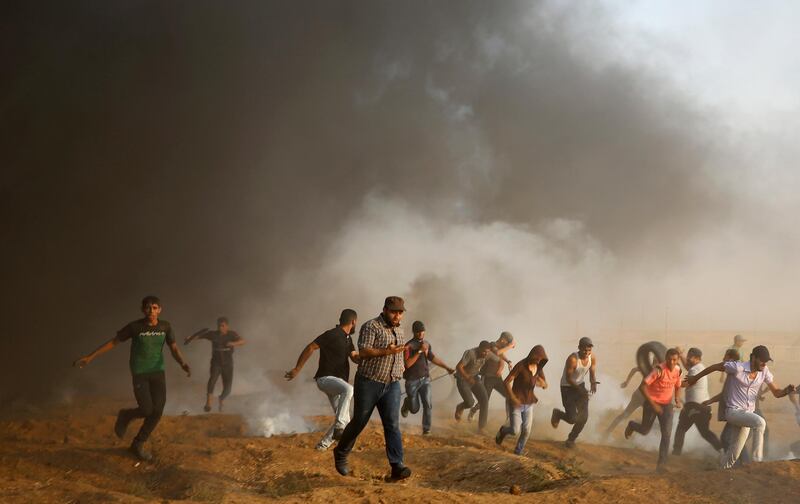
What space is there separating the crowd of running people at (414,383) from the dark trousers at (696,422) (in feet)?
0.04

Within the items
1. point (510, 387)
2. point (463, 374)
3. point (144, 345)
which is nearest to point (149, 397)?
point (144, 345)

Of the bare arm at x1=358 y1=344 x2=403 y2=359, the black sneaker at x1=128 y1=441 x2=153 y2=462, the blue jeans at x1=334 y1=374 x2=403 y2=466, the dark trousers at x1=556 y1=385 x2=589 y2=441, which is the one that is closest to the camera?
the bare arm at x1=358 y1=344 x2=403 y2=359

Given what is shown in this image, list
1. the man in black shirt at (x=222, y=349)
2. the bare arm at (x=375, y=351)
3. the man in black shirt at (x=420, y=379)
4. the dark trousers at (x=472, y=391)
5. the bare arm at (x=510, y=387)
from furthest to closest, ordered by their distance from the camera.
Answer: the man in black shirt at (x=222, y=349)
the dark trousers at (x=472, y=391)
the man in black shirt at (x=420, y=379)
the bare arm at (x=510, y=387)
the bare arm at (x=375, y=351)

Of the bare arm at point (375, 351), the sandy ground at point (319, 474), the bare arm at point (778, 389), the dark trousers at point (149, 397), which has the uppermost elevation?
the bare arm at point (375, 351)

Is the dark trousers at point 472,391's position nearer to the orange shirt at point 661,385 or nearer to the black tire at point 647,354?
Answer: the orange shirt at point 661,385

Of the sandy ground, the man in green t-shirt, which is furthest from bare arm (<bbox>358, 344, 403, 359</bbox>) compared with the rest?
the man in green t-shirt

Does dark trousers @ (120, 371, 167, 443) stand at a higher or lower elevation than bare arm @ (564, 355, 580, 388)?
lower

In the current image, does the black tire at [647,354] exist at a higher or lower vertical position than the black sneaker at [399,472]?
higher

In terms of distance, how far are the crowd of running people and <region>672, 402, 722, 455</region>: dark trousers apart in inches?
0.5

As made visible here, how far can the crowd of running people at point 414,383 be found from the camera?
241 inches

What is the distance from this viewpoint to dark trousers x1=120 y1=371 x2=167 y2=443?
7.67 m

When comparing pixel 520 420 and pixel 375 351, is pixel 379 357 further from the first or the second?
pixel 520 420

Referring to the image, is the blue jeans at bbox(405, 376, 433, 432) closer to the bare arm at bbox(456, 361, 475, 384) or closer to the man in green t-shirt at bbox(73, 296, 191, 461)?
the bare arm at bbox(456, 361, 475, 384)

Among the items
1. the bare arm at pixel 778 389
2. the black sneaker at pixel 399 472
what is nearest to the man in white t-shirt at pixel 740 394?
the bare arm at pixel 778 389
